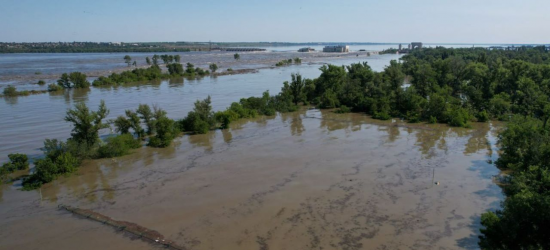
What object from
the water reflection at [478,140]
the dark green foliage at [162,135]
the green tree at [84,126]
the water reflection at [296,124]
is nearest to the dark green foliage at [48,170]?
the green tree at [84,126]

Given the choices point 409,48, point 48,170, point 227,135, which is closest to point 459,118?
point 227,135

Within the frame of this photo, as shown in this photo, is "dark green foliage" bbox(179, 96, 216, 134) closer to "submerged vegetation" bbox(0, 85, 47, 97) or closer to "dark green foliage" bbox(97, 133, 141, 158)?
"dark green foliage" bbox(97, 133, 141, 158)

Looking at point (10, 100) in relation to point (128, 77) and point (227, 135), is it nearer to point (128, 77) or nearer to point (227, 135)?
point (128, 77)

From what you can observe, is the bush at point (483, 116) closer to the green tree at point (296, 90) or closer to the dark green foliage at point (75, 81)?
Result: the green tree at point (296, 90)

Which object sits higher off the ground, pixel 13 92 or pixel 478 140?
pixel 13 92

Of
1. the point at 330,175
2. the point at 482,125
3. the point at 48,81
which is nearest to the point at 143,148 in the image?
the point at 330,175

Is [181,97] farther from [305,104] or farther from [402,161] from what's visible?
[402,161]
